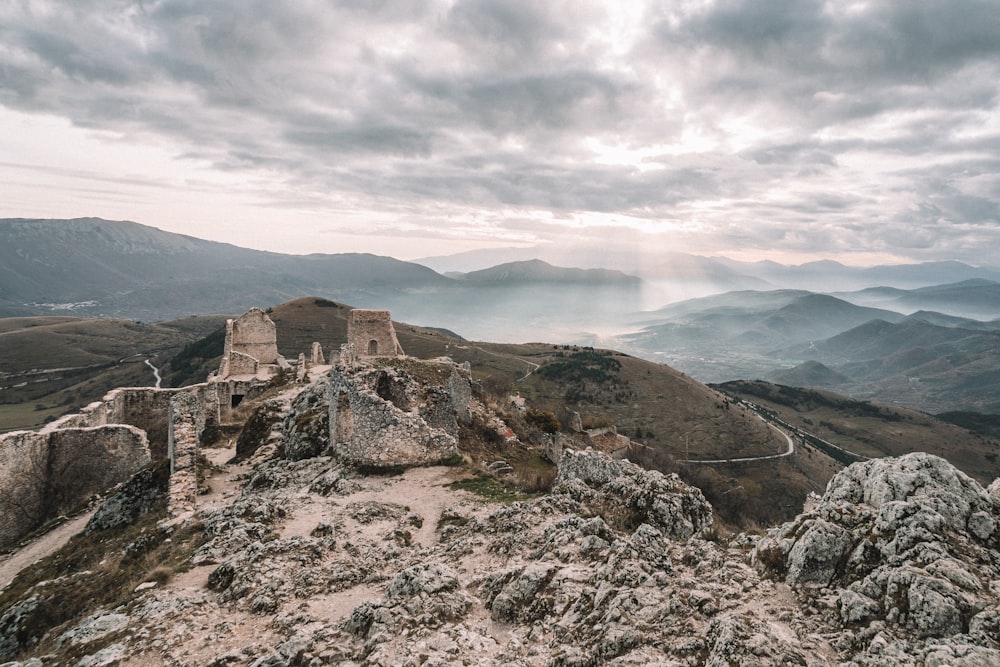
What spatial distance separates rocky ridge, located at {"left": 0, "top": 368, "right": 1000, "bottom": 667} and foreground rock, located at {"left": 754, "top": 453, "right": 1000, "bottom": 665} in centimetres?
2

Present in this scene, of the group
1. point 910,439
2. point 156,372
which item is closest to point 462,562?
point 156,372

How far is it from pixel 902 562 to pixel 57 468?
28.1 metres

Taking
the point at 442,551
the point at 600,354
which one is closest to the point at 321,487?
the point at 442,551

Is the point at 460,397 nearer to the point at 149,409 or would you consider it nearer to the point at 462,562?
the point at 462,562

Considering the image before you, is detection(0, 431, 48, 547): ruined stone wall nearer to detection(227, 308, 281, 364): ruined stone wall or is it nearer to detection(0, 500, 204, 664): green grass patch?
detection(0, 500, 204, 664): green grass patch

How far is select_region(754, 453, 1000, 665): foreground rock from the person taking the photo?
224 inches

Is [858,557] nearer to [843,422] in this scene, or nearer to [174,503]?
[174,503]

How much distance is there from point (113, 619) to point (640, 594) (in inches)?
382

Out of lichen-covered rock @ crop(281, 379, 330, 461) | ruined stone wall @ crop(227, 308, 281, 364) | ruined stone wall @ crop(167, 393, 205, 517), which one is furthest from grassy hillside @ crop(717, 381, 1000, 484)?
ruined stone wall @ crop(167, 393, 205, 517)

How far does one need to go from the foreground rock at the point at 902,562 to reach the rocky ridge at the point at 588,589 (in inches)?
1.0

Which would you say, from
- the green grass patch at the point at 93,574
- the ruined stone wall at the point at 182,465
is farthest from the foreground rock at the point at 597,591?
the ruined stone wall at the point at 182,465

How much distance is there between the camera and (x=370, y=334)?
37.9 metres

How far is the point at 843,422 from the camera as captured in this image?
196m

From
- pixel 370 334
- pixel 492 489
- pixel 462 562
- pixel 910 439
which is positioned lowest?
pixel 910 439
